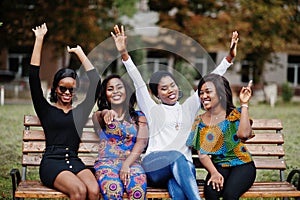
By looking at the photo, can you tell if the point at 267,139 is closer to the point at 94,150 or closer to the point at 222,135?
the point at 222,135

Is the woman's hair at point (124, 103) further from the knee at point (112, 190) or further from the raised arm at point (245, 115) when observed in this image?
the raised arm at point (245, 115)

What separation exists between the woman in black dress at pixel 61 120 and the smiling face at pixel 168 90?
20.8 inches

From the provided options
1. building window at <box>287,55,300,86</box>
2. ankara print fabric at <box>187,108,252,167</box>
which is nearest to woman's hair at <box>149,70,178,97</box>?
ankara print fabric at <box>187,108,252,167</box>

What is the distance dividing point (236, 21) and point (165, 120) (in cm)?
1415

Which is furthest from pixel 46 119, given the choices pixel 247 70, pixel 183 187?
→ pixel 247 70

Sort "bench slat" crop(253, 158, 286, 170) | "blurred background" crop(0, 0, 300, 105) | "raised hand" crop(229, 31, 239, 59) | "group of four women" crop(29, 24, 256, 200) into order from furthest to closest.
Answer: "blurred background" crop(0, 0, 300, 105)
"bench slat" crop(253, 158, 286, 170)
"raised hand" crop(229, 31, 239, 59)
"group of four women" crop(29, 24, 256, 200)

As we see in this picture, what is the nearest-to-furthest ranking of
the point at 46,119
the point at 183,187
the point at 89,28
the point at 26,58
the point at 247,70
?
1. the point at 183,187
2. the point at 46,119
3. the point at 89,28
4. the point at 26,58
5. the point at 247,70

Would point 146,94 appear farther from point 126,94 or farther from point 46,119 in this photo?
point 46,119

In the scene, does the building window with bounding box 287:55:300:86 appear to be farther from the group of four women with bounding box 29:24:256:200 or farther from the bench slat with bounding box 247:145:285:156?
the group of four women with bounding box 29:24:256:200

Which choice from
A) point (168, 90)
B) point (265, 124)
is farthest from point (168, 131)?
point (265, 124)

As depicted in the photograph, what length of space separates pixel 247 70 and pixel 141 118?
18.9 metres

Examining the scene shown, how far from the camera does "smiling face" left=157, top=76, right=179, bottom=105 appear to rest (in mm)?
4422

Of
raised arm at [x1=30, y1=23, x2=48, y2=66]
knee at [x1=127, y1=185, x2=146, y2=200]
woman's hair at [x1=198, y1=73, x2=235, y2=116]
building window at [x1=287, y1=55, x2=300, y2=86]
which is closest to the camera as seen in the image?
knee at [x1=127, y1=185, x2=146, y2=200]

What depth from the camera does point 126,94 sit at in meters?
4.43
